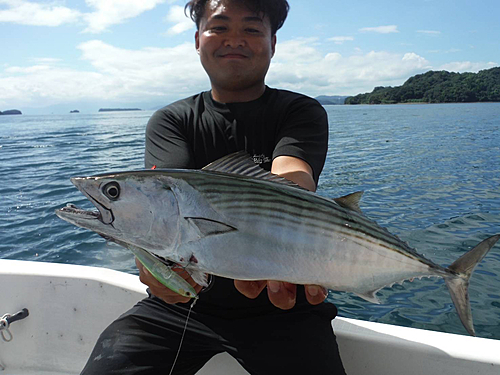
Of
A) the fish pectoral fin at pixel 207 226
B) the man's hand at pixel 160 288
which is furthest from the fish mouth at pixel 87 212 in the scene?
the man's hand at pixel 160 288

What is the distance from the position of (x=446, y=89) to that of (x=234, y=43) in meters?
103

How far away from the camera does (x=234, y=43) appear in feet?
10.4

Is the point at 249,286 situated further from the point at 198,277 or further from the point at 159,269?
the point at 159,269

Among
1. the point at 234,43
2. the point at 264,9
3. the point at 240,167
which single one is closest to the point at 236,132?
the point at 234,43

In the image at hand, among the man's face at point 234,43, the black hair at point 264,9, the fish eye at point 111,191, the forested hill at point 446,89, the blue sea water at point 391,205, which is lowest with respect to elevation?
the blue sea water at point 391,205

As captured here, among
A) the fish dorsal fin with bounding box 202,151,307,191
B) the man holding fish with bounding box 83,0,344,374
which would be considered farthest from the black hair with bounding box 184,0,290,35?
the fish dorsal fin with bounding box 202,151,307,191

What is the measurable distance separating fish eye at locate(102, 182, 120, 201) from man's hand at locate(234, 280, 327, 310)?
738 millimetres

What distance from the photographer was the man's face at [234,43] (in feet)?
10.4

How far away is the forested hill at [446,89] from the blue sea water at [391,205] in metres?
79.5

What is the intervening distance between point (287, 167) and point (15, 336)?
3.01m

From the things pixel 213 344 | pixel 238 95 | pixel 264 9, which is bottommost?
pixel 213 344

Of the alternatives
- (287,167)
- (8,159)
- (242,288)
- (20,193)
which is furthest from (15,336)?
(8,159)

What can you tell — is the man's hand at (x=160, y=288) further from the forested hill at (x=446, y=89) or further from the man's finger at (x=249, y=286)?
the forested hill at (x=446, y=89)

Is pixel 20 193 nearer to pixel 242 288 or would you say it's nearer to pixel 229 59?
pixel 229 59
